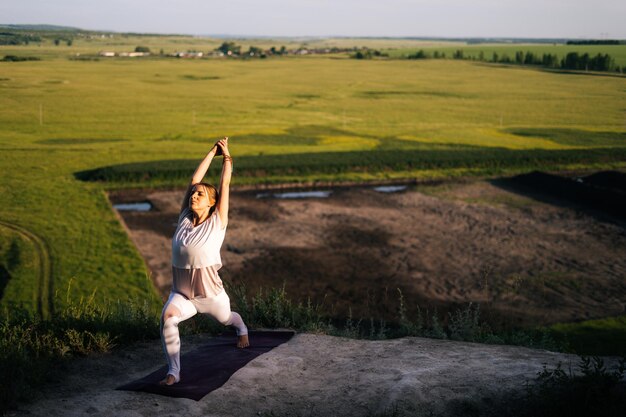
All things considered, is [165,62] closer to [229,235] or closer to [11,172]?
[11,172]

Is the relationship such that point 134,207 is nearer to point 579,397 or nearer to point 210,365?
point 210,365

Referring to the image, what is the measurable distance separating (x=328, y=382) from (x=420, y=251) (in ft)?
57.1

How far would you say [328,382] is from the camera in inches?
308

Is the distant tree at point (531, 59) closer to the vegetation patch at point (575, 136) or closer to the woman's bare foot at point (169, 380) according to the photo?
the vegetation patch at point (575, 136)

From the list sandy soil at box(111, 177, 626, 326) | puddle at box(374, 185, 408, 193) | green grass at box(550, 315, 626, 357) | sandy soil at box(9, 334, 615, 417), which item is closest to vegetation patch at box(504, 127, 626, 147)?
sandy soil at box(111, 177, 626, 326)

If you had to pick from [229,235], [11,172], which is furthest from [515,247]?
[11,172]

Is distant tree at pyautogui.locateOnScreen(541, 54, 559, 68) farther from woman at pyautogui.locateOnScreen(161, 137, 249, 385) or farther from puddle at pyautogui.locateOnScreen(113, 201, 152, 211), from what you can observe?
woman at pyautogui.locateOnScreen(161, 137, 249, 385)

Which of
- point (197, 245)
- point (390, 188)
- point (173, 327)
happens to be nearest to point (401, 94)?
point (390, 188)

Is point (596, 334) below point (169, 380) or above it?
below

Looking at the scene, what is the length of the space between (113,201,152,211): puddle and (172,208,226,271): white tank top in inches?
936

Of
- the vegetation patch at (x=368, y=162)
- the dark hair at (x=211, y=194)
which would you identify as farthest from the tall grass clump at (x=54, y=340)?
the vegetation patch at (x=368, y=162)

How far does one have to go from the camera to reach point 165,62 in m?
123

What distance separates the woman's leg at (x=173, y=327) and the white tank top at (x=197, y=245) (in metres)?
0.41

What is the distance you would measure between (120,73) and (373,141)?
55670 millimetres
